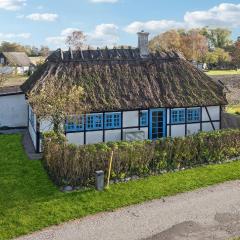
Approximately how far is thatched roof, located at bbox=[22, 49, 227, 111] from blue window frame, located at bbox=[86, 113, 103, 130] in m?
0.57

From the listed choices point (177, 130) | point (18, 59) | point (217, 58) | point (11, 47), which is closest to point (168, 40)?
point (217, 58)

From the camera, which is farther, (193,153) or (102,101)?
(102,101)

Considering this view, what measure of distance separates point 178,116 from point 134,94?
121 inches

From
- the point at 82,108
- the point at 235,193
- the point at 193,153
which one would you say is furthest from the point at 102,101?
the point at 235,193

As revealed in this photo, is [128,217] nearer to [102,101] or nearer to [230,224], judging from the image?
[230,224]

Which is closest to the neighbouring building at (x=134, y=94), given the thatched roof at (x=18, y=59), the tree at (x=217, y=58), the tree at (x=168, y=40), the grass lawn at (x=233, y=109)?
the grass lawn at (x=233, y=109)

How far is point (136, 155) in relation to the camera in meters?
16.7

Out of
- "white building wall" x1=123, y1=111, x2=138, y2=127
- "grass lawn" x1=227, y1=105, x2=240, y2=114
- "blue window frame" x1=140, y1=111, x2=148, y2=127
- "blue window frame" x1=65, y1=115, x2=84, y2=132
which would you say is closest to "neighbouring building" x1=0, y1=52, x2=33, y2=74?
"grass lawn" x1=227, y1=105, x2=240, y2=114

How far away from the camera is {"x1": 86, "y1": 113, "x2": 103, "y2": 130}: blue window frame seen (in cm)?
2123

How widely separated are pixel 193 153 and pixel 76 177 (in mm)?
5855

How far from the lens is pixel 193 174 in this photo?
17328mm

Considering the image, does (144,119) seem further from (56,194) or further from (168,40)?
(168,40)

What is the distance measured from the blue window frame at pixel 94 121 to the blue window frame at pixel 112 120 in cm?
28

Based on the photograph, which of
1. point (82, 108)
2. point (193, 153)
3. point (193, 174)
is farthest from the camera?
point (82, 108)
